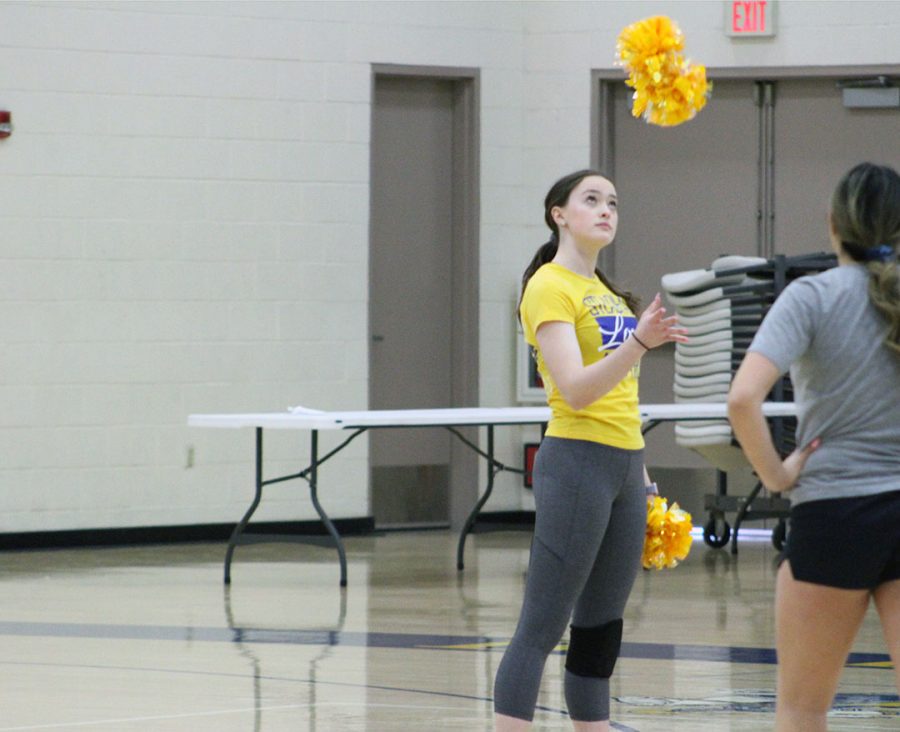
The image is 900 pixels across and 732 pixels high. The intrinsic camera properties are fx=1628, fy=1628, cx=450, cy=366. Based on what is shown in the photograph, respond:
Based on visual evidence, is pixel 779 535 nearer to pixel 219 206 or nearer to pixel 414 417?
pixel 414 417

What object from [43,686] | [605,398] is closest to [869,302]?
[605,398]

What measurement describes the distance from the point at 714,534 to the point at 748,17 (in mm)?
2945

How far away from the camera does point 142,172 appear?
8766mm

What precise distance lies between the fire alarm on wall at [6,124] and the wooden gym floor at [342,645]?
7.17 ft

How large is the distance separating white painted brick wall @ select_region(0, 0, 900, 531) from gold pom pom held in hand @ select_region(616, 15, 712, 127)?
5.54 metres

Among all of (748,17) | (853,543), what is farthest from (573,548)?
(748,17)

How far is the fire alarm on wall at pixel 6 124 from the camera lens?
332 inches

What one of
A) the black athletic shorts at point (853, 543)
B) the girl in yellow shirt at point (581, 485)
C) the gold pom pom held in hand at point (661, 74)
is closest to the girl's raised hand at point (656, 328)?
the girl in yellow shirt at point (581, 485)

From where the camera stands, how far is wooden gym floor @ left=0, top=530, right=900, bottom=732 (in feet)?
14.2

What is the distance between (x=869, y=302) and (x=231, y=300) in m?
6.71

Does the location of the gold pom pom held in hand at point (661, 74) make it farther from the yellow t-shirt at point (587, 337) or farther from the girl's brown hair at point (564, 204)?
the yellow t-shirt at point (587, 337)

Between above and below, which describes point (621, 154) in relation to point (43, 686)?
above

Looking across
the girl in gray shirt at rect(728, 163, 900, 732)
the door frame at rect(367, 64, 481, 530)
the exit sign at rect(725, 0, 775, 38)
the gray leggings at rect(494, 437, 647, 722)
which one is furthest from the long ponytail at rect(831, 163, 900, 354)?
the door frame at rect(367, 64, 481, 530)

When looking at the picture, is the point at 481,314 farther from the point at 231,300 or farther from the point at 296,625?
the point at 296,625
